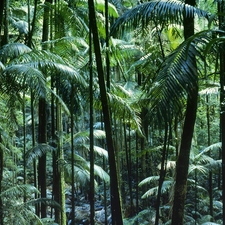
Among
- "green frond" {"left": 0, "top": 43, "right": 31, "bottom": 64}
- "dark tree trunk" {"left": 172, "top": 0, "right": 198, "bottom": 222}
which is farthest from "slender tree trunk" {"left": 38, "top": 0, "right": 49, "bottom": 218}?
"dark tree trunk" {"left": 172, "top": 0, "right": 198, "bottom": 222}

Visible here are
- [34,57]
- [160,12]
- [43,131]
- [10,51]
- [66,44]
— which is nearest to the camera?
[160,12]

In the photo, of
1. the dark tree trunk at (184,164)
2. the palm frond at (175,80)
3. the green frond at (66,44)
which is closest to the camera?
the palm frond at (175,80)

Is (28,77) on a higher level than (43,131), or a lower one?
higher

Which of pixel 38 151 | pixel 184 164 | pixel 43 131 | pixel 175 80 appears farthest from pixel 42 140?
pixel 175 80

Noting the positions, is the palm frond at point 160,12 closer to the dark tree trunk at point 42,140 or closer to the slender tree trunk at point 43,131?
the slender tree trunk at point 43,131

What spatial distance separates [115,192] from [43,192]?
2784 mm

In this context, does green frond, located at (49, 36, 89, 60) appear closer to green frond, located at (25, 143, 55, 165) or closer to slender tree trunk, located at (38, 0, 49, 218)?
slender tree trunk, located at (38, 0, 49, 218)

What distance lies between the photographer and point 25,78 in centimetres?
459

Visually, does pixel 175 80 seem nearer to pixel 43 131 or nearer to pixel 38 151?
pixel 38 151

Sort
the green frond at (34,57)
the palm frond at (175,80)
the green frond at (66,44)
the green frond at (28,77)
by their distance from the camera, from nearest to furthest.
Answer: the palm frond at (175,80) < the green frond at (28,77) < the green frond at (34,57) < the green frond at (66,44)

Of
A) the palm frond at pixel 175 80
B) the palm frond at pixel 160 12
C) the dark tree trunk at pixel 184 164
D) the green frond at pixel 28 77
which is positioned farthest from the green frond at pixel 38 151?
the palm frond at pixel 175 80

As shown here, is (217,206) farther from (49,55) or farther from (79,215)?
(49,55)

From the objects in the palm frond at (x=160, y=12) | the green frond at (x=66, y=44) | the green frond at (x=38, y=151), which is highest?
the palm frond at (x=160, y=12)

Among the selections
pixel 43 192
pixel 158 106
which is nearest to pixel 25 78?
pixel 158 106
